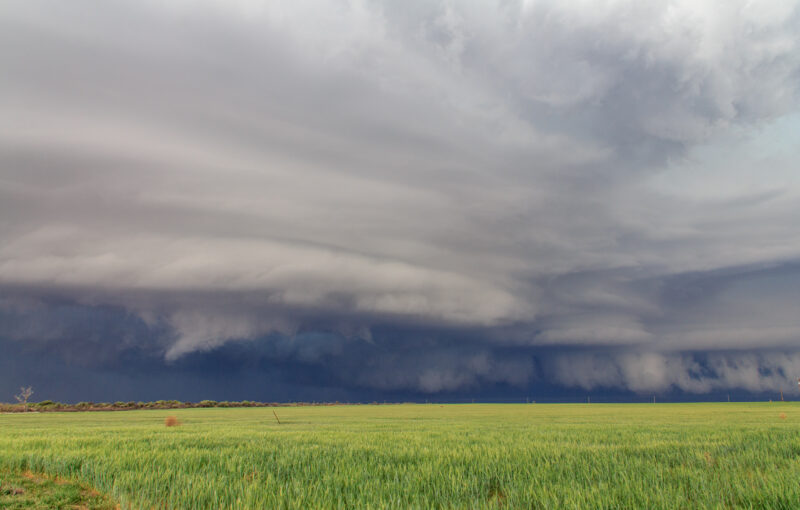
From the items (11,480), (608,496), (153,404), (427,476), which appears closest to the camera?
(608,496)

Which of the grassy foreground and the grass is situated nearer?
the grassy foreground

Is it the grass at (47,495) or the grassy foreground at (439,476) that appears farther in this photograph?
the grass at (47,495)

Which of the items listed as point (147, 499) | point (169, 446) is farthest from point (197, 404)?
point (147, 499)

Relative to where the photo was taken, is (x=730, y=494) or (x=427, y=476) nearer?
(x=730, y=494)

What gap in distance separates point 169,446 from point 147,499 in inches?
381

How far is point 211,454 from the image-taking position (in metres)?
13.8

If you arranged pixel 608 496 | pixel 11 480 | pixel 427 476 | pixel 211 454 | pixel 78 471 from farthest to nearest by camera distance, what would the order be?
pixel 211 454 → pixel 78 471 → pixel 11 480 → pixel 427 476 → pixel 608 496

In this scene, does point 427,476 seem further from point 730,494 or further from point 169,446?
point 169,446

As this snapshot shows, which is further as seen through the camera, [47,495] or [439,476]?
[439,476]

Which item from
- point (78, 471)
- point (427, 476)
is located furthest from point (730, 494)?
point (78, 471)

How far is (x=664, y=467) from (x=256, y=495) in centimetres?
886

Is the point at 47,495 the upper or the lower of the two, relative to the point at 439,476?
lower

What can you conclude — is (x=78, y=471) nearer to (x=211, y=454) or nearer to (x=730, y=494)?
(x=211, y=454)

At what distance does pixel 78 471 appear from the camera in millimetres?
11539
